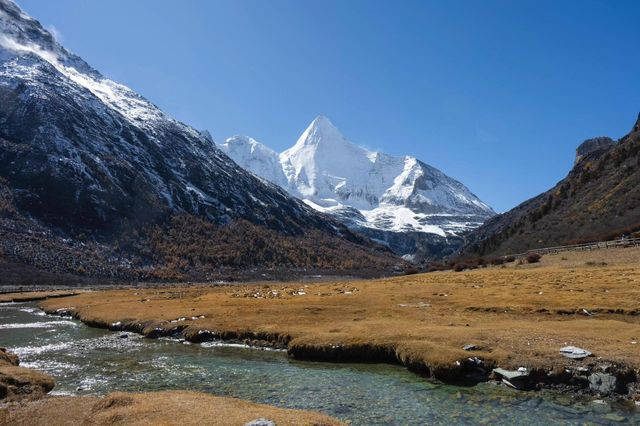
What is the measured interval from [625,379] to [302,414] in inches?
778

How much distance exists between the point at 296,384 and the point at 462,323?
20.2 m

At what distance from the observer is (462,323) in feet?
145

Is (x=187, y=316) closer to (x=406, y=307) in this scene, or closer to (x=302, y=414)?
(x=406, y=307)

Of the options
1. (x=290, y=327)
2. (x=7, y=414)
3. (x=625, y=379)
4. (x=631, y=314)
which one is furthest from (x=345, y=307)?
(x=7, y=414)

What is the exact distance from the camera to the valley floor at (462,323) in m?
31.0

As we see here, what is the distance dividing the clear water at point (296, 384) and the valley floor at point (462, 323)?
2.37 meters

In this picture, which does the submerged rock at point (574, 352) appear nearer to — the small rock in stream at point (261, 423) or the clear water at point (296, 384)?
the clear water at point (296, 384)

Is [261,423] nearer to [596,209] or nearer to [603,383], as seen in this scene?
[603,383]

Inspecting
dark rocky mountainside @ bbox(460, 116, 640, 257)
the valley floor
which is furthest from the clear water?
dark rocky mountainside @ bbox(460, 116, 640, 257)

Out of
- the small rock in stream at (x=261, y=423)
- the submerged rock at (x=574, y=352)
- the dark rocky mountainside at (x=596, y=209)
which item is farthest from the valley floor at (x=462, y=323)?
the dark rocky mountainside at (x=596, y=209)

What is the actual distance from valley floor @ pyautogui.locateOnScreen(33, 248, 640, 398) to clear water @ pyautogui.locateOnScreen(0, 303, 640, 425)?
7.78 feet

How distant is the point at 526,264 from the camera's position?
98.8 meters

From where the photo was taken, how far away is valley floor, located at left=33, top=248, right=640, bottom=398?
31.0 metres

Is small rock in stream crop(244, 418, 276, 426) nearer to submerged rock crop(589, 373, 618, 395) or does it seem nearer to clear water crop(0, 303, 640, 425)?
clear water crop(0, 303, 640, 425)
